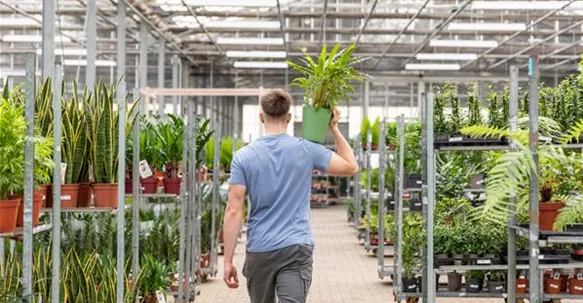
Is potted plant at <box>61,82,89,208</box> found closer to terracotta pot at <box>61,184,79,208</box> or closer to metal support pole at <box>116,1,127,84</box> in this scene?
terracotta pot at <box>61,184,79,208</box>

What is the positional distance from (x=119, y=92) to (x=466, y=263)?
270 centimetres

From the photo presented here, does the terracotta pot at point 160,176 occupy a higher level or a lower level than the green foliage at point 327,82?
lower

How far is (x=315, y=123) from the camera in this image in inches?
144

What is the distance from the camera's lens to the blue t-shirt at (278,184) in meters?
3.35

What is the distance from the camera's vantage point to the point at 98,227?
19.6 feet

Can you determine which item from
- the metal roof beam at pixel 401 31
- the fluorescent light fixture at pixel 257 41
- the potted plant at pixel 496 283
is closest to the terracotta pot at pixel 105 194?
the potted plant at pixel 496 283

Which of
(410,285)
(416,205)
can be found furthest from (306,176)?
(416,205)

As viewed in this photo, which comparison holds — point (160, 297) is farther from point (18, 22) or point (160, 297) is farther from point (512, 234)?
point (18, 22)

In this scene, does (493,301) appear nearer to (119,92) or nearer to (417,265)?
(417,265)

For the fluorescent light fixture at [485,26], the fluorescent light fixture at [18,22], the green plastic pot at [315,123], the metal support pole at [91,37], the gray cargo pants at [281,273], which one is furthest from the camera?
the fluorescent light fixture at [18,22]

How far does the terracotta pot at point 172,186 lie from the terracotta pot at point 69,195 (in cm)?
175

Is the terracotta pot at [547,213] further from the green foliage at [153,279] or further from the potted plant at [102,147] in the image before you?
the green foliage at [153,279]

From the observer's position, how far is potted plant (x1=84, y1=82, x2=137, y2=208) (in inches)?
189

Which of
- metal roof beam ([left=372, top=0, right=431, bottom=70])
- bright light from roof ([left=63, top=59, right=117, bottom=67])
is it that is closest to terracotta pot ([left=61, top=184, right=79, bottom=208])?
metal roof beam ([left=372, top=0, right=431, bottom=70])
